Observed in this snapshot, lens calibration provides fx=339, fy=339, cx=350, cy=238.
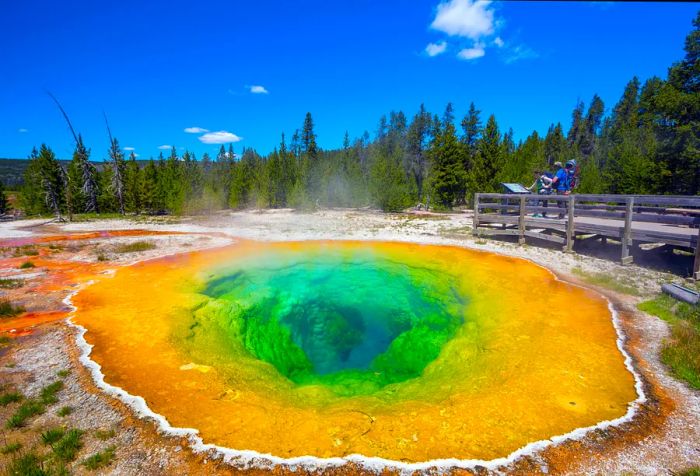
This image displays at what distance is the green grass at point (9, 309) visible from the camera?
7730mm

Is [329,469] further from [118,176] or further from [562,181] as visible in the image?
[118,176]

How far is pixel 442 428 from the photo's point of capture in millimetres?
4258

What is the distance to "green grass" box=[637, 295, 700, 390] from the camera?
5113 mm

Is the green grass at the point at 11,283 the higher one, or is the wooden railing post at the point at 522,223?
the wooden railing post at the point at 522,223

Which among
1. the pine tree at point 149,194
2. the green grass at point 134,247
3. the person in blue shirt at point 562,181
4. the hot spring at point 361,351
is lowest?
the hot spring at point 361,351

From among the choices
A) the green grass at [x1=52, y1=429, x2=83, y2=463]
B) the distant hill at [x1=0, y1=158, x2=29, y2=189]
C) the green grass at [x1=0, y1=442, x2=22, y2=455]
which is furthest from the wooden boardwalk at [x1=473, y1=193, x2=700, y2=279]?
the distant hill at [x1=0, y1=158, x2=29, y2=189]

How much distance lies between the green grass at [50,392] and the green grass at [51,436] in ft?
2.53

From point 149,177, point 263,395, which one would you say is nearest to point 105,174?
point 149,177

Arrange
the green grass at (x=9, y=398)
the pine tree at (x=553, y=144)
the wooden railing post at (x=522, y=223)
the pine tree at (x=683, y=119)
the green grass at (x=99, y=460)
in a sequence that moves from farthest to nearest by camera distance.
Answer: the pine tree at (x=553, y=144) < the pine tree at (x=683, y=119) < the wooden railing post at (x=522, y=223) < the green grass at (x=9, y=398) < the green grass at (x=99, y=460)

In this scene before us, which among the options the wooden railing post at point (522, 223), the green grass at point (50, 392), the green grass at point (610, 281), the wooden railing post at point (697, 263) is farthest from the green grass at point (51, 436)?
the wooden railing post at point (522, 223)

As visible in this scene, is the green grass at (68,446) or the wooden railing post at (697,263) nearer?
the green grass at (68,446)

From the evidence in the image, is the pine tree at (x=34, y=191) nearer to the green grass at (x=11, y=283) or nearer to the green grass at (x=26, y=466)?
the green grass at (x=11, y=283)

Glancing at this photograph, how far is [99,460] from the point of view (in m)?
3.59

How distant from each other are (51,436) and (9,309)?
6016mm
